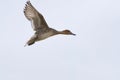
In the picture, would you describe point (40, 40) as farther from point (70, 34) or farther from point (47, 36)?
point (70, 34)

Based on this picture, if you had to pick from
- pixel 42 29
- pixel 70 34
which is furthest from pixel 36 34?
pixel 70 34

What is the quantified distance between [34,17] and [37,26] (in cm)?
45

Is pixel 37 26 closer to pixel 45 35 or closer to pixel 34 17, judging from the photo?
pixel 34 17

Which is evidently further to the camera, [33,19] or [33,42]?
[33,19]

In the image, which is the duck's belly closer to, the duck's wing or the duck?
the duck

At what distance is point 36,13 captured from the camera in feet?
70.5

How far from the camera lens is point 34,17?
71.2 ft

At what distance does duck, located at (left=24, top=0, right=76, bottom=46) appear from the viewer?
67.2ft

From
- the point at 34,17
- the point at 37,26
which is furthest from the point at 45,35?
the point at 34,17

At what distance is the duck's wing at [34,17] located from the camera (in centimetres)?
2128

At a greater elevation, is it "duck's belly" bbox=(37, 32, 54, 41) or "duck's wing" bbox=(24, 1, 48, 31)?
"duck's wing" bbox=(24, 1, 48, 31)

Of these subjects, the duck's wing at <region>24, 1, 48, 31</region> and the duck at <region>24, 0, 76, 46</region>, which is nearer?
the duck at <region>24, 0, 76, 46</region>

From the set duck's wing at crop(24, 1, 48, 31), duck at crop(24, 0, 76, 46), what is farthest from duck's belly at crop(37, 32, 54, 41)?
duck's wing at crop(24, 1, 48, 31)

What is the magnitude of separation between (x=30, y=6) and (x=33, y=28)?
3.68 ft
